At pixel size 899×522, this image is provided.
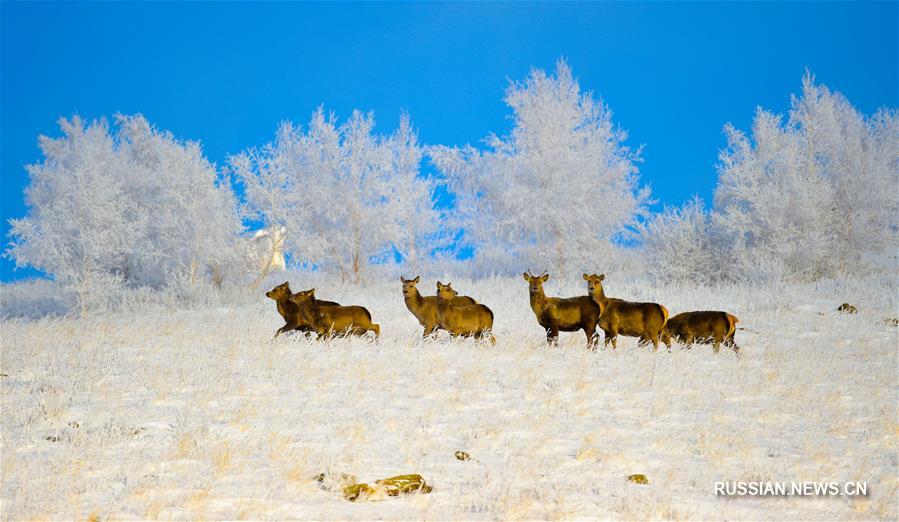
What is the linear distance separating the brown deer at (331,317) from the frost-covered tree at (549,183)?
66.4 ft

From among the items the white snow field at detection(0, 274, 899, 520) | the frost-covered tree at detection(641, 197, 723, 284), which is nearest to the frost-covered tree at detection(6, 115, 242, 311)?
the white snow field at detection(0, 274, 899, 520)

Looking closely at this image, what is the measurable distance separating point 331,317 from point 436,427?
5696 millimetres

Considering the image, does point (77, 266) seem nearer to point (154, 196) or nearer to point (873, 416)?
point (154, 196)

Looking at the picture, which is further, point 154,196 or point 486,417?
point 154,196

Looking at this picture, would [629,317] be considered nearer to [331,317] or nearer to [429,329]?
[429,329]

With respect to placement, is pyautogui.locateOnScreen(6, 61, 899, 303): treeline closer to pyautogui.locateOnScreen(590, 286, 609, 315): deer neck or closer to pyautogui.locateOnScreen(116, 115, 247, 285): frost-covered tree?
pyautogui.locateOnScreen(116, 115, 247, 285): frost-covered tree

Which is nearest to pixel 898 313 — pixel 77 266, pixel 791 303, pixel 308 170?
pixel 791 303

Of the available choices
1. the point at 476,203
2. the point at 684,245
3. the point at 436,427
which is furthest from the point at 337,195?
the point at 436,427

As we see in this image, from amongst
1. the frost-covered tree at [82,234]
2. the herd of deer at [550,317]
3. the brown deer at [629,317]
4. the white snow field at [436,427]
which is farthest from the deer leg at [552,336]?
the frost-covered tree at [82,234]

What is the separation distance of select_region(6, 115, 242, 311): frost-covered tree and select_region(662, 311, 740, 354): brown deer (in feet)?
68.7

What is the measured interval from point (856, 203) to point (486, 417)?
95.3 feet

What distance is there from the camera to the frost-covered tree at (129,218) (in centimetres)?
2795

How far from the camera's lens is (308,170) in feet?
115

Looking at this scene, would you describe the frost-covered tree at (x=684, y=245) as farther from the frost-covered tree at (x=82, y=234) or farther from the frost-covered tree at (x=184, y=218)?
the frost-covered tree at (x=82, y=234)
